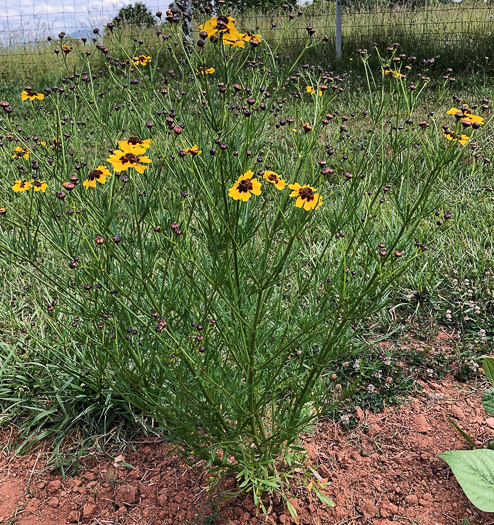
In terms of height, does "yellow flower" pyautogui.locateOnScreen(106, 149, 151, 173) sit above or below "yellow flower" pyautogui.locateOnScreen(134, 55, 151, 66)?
below

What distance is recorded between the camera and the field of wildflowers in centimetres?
129

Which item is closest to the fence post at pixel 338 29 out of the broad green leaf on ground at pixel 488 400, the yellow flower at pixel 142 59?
the yellow flower at pixel 142 59

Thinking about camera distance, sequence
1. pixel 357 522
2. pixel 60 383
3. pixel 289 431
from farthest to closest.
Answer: pixel 60 383
pixel 357 522
pixel 289 431

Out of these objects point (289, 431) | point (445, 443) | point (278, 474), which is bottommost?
point (445, 443)

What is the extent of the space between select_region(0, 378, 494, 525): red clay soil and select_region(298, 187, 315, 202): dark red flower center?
3.42 feet

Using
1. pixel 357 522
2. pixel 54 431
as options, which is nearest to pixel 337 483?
pixel 357 522

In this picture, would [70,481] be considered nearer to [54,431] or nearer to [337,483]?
[54,431]

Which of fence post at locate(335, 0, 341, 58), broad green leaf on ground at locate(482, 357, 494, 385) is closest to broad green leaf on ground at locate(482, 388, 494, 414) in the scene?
broad green leaf on ground at locate(482, 357, 494, 385)

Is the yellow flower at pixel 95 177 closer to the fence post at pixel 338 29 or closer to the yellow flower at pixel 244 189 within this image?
the yellow flower at pixel 244 189

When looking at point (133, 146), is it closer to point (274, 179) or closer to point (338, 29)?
point (274, 179)

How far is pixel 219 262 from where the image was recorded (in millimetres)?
1366

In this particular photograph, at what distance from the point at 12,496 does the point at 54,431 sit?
28cm

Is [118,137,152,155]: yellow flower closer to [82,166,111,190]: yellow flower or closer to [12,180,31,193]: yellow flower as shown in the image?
[82,166,111,190]: yellow flower

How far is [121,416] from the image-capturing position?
6.78 ft
